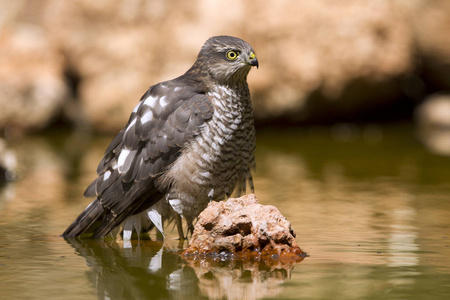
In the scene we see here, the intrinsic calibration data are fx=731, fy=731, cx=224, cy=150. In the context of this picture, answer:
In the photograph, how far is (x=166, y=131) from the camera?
459 centimetres

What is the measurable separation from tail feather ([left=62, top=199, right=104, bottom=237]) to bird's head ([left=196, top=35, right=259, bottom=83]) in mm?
1135

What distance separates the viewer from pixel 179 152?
4566 mm

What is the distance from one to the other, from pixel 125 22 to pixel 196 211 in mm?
6562

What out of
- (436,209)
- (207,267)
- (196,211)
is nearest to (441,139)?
(436,209)

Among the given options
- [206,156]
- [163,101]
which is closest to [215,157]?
[206,156]

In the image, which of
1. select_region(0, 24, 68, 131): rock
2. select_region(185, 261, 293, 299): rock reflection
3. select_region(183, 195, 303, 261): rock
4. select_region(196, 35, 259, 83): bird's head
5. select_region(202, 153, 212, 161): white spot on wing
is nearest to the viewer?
select_region(185, 261, 293, 299): rock reflection

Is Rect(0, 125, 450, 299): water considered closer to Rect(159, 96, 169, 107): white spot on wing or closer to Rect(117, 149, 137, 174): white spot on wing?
Rect(117, 149, 137, 174): white spot on wing

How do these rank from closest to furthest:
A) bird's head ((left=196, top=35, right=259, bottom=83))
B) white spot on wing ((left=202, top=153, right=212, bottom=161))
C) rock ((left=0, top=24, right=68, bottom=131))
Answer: white spot on wing ((left=202, top=153, right=212, bottom=161))
bird's head ((left=196, top=35, right=259, bottom=83))
rock ((left=0, top=24, right=68, bottom=131))

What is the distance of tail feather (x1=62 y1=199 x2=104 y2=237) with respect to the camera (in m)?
4.62

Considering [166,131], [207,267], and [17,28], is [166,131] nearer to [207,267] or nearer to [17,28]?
[207,267]

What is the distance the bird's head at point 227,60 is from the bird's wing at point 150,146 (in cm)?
21

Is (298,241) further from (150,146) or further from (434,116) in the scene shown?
(434,116)

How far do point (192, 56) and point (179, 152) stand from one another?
594 cm

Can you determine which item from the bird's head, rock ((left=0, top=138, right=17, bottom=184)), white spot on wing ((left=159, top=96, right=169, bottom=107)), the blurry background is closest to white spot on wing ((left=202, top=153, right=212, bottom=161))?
white spot on wing ((left=159, top=96, right=169, bottom=107))
